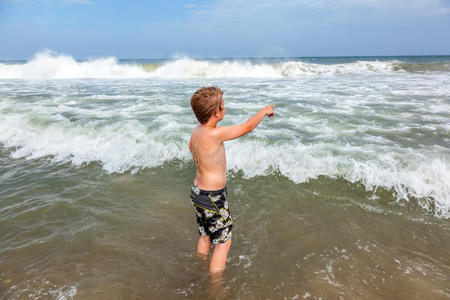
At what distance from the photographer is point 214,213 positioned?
2492mm

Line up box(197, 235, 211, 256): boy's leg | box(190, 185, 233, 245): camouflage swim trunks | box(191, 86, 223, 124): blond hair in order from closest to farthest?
box(191, 86, 223, 124): blond hair
box(190, 185, 233, 245): camouflage swim trunks
box(197, 235, 211, 256): boy's leg

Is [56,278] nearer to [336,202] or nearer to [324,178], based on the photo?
[336,202]

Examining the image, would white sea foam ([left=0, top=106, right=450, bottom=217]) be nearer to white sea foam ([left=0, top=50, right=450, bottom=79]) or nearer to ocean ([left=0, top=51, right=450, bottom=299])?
ocean ([left=0, top=51, right=450, bottom=299])

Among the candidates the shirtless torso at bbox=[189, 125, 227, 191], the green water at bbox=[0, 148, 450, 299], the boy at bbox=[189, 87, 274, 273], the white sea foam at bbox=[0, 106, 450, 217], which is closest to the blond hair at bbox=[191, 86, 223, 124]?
the boy at bbox=[189, 87, 274, 273]

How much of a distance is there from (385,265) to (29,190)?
512cm

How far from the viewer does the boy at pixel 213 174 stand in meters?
2.29

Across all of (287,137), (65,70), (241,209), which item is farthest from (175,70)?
(241,209)

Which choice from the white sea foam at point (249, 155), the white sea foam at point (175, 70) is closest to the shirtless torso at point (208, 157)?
the white sea foam at point (249, 155)

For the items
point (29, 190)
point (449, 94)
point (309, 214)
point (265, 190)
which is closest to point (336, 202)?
point (309, 214)

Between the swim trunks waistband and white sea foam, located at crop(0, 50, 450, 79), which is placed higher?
white sea foam, located at crop(0, 50, 450, 79)

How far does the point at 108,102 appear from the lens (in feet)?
37.1

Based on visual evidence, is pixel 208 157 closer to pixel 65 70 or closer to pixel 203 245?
pixel 203 245

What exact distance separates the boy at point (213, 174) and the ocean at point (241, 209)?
1.47 feet

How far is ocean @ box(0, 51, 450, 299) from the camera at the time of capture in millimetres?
2605
